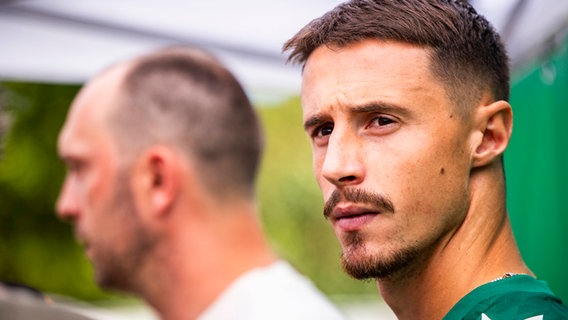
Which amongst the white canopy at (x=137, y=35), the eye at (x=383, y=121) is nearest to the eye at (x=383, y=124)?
the eye at (x=383, y=121)

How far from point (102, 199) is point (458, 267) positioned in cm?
107

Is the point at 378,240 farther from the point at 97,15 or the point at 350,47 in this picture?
the point at 97,15

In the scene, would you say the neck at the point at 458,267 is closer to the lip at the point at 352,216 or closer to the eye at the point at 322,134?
the lip at the point at 352,216

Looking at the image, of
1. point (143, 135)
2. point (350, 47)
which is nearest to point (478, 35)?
point (350, 47)

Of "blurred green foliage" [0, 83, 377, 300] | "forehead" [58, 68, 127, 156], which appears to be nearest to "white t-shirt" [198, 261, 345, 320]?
"forehead" [58, 68, 127, 156]

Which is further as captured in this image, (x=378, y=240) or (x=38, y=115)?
(x=38, y=115)

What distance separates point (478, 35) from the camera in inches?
42.6

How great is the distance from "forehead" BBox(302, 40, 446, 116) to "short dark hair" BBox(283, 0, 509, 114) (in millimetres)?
12

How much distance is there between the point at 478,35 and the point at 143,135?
40.7 inches

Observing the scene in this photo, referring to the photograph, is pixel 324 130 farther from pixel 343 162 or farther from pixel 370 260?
pixel 370 260

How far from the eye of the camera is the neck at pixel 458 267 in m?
1.07

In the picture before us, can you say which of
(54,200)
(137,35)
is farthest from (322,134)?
(54,200)

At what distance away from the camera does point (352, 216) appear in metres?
1.02

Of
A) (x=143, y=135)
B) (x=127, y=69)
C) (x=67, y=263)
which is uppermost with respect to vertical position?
(x=127, y=69)
